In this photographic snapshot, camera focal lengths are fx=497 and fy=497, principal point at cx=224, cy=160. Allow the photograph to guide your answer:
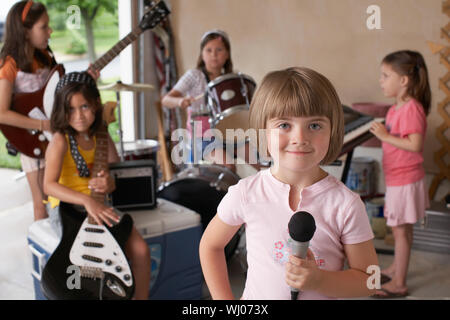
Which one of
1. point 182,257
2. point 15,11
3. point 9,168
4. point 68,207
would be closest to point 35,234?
point 68,207

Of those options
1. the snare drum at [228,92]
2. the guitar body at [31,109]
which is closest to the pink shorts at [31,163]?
the guitar body at [31,109]

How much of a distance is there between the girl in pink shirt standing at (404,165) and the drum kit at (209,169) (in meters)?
0.30

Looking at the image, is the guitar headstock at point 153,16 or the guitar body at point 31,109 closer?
the guitar headstock at point 153,16

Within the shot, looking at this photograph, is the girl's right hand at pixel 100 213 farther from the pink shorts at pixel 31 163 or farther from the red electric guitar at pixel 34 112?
the pink shorts at pixel 31 163

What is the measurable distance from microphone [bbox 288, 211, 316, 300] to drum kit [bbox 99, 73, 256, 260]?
29 centimetres

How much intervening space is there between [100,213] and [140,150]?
32.8 inches

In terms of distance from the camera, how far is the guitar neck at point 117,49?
95cm

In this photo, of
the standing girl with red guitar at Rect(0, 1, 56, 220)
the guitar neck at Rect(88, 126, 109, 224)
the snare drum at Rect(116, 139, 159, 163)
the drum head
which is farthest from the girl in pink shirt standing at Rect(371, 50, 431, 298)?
the snare drum at Rect(116, 139, 159, 163)

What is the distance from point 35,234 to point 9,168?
1.99m

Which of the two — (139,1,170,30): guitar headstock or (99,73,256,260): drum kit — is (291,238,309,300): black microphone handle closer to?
(99,73,256,260): drum kit

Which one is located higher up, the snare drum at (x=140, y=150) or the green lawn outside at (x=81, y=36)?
the green lawn outside at (x=81, y=36)

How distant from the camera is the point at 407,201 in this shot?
1.40 meters

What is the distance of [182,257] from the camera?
1247mm
